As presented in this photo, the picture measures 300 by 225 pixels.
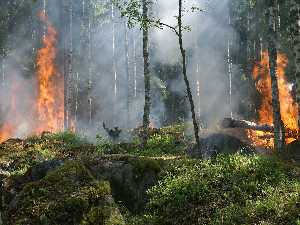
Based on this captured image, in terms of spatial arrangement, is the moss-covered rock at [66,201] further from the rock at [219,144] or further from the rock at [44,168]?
the rock at [219,144]

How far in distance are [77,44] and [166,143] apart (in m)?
31.8

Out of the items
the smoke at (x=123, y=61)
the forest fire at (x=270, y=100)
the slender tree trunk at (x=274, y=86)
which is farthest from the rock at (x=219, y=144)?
the smoke at (x=123, y=61)

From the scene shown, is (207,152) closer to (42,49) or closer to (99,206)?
(99,206)

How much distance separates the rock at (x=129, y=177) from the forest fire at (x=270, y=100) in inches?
380

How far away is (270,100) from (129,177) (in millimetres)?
20619

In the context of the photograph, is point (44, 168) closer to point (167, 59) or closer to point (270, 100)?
point (270, 100)

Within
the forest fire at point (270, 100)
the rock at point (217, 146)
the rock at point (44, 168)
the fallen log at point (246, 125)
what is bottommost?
the rock at point (44, 168)

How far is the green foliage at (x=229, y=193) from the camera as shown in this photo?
4.30m

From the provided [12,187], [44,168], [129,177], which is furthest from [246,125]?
[12,187]

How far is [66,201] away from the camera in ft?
12.9

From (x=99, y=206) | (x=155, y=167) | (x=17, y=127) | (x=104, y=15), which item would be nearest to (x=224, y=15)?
(x=104, y=15)

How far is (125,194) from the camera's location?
615cm

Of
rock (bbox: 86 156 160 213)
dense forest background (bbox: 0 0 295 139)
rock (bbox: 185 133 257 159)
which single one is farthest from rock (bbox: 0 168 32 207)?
dense forest background (bbox: 0 0 295 139)

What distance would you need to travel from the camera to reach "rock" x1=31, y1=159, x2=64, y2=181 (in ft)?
20.4
